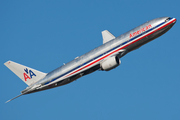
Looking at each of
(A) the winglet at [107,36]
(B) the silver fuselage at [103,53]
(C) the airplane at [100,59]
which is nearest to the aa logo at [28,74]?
(C) the airplane at [100,59]

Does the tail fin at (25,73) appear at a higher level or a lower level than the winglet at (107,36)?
lower

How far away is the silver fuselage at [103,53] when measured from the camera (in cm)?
8688

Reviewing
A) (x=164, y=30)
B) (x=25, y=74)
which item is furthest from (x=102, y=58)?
(x=25, y=74)

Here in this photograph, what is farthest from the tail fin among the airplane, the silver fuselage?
the silver fuselage

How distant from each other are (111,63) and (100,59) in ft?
13.7

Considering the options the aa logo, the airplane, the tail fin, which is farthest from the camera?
the aa logo

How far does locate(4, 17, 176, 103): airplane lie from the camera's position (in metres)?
87.1

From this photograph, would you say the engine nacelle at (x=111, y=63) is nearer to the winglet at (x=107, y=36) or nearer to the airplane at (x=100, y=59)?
the airplane at (x=100, y=59)

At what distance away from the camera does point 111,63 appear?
286 ft

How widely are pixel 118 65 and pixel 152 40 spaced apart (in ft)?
40.4

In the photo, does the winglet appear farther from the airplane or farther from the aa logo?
the aa logo

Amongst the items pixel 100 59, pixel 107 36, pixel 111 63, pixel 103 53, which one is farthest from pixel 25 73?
pixel 111 63

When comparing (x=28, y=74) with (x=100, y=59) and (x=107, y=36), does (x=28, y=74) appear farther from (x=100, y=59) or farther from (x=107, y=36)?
(x=107, y=36)

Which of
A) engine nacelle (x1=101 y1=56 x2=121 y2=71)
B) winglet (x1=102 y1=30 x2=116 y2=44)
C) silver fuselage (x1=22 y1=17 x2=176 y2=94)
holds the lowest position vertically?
engine nacelle (x1=101 y1=56 x2=121 y2=71)
